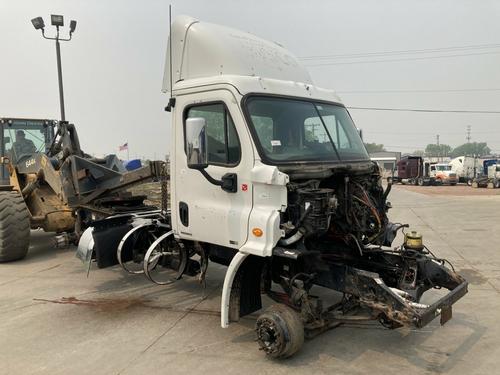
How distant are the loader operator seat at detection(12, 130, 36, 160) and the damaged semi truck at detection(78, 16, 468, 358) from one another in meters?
6.54

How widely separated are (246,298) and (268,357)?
0.61 meters

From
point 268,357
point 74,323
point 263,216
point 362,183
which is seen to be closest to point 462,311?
point 362,183

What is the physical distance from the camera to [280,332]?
3.84 m

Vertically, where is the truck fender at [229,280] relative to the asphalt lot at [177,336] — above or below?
above

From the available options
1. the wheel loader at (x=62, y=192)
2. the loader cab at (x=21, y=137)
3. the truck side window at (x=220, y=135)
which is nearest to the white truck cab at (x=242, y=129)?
the truck side window at (x=220, y=135)

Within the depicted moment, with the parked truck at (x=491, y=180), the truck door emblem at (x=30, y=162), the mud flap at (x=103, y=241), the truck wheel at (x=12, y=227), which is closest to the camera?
the mud flap at (x=103, y=241)

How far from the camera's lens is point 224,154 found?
431 centimetres

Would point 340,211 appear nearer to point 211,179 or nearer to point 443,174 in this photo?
point 211,179

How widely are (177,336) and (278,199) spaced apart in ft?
6.42

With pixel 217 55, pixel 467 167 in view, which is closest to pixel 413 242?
pixel 217 55

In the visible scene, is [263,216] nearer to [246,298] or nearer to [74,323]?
[246,298]

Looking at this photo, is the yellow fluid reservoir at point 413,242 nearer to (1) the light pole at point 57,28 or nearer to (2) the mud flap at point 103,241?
(2) the mud flap at point 103,241

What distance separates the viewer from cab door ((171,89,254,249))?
4137mm

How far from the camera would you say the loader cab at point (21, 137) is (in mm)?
9820
